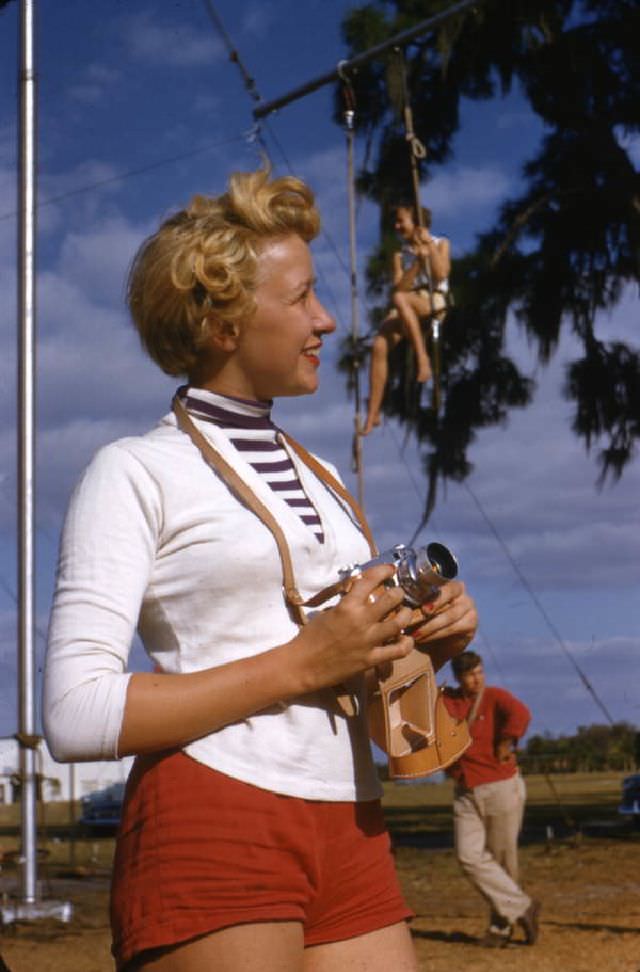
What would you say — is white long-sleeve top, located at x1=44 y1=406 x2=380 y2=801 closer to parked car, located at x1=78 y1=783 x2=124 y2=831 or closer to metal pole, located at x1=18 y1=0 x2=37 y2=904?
metal pole, located at x1=18 y1=0 x2=37 y2=904

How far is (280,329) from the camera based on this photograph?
1.84m

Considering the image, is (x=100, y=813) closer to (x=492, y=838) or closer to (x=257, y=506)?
(x=492, y=838)

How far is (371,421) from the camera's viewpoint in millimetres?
11250

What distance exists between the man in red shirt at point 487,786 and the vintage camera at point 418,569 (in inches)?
295

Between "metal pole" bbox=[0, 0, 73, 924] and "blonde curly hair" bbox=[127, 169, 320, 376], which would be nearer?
"blonde curly hair" bbox=[127, 169, 320, 376]

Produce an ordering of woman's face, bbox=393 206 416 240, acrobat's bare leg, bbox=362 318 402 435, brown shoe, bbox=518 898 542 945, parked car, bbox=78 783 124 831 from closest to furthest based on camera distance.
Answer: brown shoe, bbox=518 898 542 945
woman's face, bbox=393 206 416 240
acrobat's bare leg, bbox=362 318 402 435
parked car, bbox=78 783 124 831

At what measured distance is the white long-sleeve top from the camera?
5.24 feet

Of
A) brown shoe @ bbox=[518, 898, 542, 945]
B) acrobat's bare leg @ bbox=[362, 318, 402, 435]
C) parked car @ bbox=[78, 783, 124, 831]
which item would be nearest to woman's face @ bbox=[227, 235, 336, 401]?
brown shoe @ bbox=[518, 898, 542, 945]

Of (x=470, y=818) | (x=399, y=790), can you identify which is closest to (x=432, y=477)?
(x=470, y=818)

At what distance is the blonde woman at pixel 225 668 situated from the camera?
5.15ft

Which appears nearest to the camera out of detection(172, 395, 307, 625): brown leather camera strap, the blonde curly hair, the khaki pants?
detection(172, 395, 307, 625): brown leather camera strap

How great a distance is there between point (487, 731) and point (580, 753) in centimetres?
1644

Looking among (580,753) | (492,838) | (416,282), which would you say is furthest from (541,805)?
(492,838)

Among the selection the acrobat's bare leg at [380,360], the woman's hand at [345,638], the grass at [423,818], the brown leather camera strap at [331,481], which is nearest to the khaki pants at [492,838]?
the grass at [423,818]
